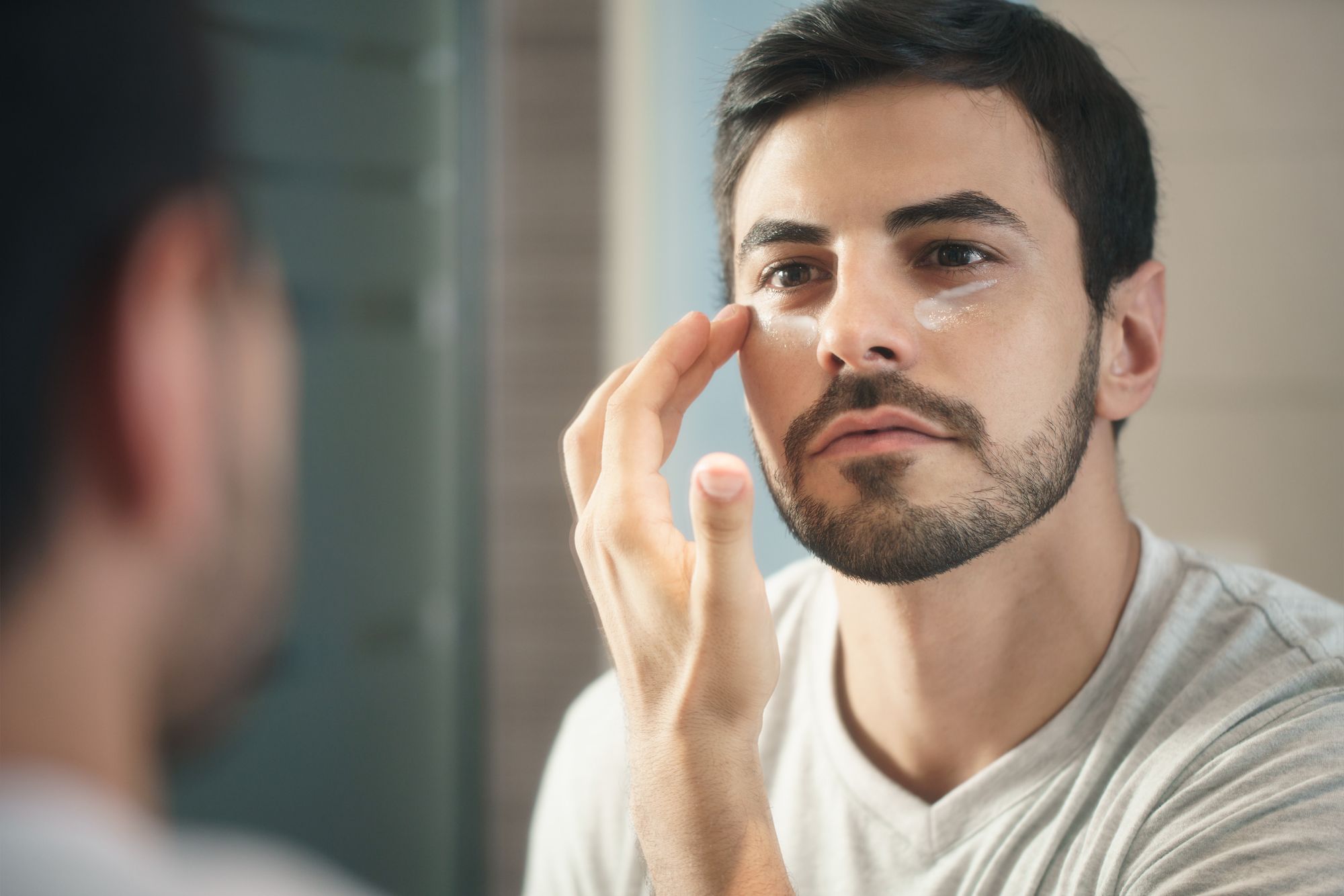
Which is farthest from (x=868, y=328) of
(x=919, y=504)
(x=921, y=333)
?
(x=919, y=504)

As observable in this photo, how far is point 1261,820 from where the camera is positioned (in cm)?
76

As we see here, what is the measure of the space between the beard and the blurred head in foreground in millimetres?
628

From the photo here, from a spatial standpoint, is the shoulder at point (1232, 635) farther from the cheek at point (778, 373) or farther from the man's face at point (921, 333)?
the cheek at point (778, 373)

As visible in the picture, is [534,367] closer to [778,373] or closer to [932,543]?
[778,373]

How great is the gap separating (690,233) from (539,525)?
0.66 metres

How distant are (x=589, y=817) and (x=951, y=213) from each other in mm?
707

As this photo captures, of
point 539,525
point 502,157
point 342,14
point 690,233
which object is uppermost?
point 342,14

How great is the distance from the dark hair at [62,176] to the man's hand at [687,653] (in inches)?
19.8

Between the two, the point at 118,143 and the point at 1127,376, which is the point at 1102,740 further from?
the point at 118,143

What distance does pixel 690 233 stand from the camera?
2.11 m

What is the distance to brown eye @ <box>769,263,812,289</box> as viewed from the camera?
40.4 inches

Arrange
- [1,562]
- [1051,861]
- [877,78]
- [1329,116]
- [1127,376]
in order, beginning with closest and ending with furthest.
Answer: [1,562] < [1051,861] < [877,78] < [1127,376] < [1329,116]

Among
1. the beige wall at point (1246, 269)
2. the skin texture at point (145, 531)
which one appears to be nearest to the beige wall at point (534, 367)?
the beige wall at point (1246, 269)

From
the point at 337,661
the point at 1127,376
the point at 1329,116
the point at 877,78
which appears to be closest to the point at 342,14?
the point at 337,661
